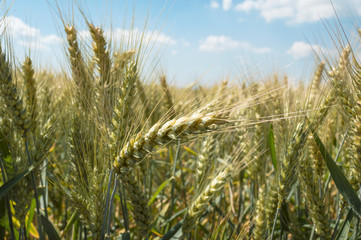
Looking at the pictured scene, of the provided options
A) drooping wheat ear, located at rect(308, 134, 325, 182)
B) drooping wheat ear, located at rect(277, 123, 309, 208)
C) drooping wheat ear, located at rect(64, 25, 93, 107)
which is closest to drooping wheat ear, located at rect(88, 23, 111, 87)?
drooping wheat ear, located at rect(64, 25, 93, 107)

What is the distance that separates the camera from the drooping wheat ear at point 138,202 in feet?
4.51

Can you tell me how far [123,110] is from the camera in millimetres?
1362

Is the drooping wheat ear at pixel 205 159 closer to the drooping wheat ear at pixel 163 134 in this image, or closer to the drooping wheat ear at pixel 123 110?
the drooping wheat ear at pixel 123 110

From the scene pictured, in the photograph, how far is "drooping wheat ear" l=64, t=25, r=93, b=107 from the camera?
162 centimetres

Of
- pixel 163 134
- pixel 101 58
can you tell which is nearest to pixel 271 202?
pixel 163 134

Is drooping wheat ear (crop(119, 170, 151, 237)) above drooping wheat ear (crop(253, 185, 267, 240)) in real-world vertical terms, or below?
above

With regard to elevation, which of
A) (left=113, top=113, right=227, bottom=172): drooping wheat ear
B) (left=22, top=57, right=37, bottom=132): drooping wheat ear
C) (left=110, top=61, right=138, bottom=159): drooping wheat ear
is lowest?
(left=113, top=113, right=227, bottom=172): drooping wheat ear

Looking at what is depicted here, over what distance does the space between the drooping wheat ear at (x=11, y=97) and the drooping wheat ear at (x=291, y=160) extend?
4.09 feet

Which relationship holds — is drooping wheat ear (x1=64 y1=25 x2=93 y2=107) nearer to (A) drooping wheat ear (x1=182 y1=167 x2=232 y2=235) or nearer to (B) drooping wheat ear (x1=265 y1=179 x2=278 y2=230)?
(A) drooping wheat ear (x1=182 y1=167 x2=232 y2=235)

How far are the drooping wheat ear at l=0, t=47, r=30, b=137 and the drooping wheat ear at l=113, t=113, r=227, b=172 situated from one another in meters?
0.55

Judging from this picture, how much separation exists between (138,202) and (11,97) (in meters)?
0.75

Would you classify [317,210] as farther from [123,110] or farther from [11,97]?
[11,97]

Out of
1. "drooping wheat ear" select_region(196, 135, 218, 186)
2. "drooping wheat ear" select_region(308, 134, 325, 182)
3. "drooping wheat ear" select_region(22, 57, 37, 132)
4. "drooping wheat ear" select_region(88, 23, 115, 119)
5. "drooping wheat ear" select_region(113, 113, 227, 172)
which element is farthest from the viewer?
"drooping wheat ear" select_region(196, 135, 218, 186)

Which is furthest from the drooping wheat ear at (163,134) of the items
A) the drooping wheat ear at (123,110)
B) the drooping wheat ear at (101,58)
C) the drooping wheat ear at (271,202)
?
the drooping wheat ear at (271,202)
